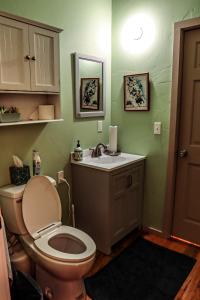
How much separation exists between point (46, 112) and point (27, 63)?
16.4 inches

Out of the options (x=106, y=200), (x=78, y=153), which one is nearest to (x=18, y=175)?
(x=78, y=153)

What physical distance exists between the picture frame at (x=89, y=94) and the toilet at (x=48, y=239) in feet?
3.05

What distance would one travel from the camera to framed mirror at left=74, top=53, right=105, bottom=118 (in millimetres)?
2307

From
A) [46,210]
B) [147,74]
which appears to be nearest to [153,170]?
[147,74]

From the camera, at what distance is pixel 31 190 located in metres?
1.77

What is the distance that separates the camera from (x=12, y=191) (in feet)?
5.56

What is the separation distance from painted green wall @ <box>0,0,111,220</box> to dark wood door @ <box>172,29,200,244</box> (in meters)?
0.86

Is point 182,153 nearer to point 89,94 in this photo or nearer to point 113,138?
point 113,138

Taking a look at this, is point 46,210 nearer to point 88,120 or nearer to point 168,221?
point 88,120

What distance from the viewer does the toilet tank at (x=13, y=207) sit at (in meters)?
1.68

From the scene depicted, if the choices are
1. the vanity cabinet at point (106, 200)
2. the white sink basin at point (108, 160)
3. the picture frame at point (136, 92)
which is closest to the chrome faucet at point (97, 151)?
the white sink basin at point (108, 160)

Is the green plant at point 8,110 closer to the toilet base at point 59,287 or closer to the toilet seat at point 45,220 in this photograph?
the toilet seat at point 45,220

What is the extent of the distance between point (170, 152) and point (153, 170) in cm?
29

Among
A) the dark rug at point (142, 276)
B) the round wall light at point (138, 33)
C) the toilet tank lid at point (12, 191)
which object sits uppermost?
the round wall light at point (138, 33)
